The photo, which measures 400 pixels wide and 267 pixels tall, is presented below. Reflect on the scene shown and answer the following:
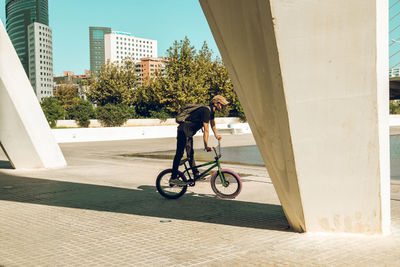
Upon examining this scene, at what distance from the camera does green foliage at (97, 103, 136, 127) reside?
43.7m

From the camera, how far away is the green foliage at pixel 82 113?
42.9 meters

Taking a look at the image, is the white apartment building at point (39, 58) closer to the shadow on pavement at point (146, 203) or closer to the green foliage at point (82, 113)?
the green foliage at point (82, 113)

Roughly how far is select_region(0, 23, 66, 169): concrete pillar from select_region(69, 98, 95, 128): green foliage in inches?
1202

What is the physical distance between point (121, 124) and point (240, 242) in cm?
4082

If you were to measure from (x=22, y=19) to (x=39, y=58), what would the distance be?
20333 millimetres

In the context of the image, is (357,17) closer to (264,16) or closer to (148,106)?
(264,16)

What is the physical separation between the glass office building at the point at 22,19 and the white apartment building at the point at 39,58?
10.2ft

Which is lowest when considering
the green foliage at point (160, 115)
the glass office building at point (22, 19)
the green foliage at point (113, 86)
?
the green foliage at point (160, 115)

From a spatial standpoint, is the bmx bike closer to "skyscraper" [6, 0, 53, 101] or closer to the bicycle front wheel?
the bicycle front wheel

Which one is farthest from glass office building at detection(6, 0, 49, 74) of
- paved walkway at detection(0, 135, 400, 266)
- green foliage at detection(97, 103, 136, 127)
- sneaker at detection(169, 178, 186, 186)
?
sneaker at detection(169, 178, 186, 186)

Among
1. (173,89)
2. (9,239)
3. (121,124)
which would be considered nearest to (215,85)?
(173,89)

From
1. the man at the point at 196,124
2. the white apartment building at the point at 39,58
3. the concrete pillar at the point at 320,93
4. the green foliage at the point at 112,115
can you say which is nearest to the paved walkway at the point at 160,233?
the concrete pillar at the point at 320,93

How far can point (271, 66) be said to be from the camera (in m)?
4.79

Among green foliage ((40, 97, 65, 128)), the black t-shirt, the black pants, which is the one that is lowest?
the black pants
